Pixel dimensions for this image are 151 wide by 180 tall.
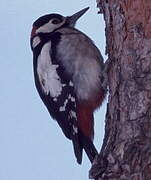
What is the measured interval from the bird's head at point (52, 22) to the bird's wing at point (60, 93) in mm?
259

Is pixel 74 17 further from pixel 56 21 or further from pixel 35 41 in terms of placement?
pixel 35 41

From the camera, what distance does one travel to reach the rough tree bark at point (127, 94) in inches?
81.0

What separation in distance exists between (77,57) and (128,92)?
1344mm

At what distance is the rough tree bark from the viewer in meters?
2.06

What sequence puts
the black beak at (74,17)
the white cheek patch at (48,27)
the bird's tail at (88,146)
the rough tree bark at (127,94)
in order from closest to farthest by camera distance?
the rough tree bark at (127,94) → the bird's tail at (88,146) → the white cheek patch at (48,27) → the black beak at (74,17)

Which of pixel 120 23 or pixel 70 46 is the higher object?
pixel 120 23

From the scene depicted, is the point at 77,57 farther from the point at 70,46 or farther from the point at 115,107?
the point at 115,107

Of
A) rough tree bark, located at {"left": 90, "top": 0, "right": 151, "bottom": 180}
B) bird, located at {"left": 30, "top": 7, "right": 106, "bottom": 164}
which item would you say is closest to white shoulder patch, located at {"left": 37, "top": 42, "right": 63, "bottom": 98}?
bird, located at {"left": 30, "top": 7, "right": 106, "bottom": 164}

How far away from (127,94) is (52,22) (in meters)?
1.87

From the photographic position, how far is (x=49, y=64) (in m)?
3.64

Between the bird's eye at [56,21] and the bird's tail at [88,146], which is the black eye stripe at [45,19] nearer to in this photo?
the bird's eye at [56,21]

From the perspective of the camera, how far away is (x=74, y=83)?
3.59 metres

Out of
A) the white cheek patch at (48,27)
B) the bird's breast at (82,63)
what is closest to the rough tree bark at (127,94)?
the bird's breast at (82,63)

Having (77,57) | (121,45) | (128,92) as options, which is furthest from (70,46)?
(128,92)
